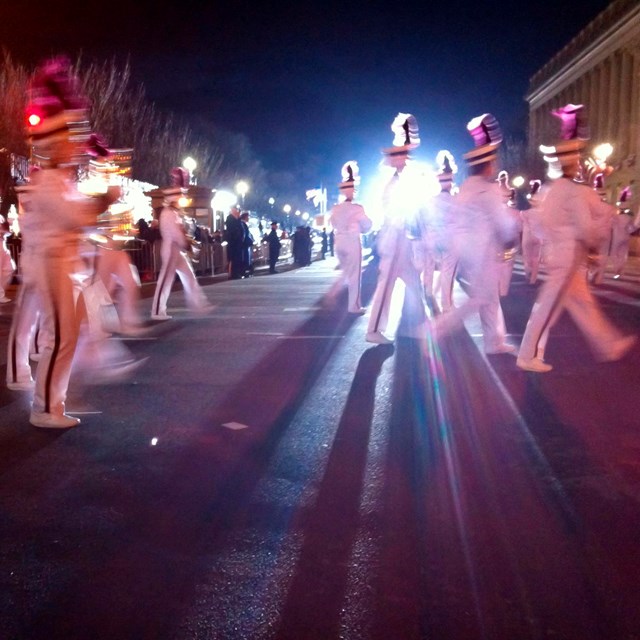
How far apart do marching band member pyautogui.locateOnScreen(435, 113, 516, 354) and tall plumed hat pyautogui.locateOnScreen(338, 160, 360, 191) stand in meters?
4.04

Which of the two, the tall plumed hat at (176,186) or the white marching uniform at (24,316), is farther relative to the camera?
the tall plumed hat at (176,186)

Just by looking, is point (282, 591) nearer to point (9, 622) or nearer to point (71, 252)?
point (9, 622)

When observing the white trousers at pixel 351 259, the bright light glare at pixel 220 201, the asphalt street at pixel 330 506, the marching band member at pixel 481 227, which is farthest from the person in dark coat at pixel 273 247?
the marching band member at pixel 481 227

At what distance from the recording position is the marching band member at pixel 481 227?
703 cm

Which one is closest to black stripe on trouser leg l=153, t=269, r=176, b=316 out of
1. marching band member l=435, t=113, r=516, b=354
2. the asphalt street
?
the asphalt street

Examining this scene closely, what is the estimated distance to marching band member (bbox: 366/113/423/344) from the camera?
8.34 meters

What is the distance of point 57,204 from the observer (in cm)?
511

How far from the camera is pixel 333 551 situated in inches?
139

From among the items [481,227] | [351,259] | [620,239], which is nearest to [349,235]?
A: [351,259]

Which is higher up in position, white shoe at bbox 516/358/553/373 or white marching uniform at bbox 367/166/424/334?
white marching uniform at bbox 367/166/424/334

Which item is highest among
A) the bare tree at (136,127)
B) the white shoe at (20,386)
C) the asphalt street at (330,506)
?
the bare tree at (136,127)

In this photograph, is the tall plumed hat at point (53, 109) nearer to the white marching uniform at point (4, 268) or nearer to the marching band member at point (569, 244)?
the marching band member at point (569, 244)

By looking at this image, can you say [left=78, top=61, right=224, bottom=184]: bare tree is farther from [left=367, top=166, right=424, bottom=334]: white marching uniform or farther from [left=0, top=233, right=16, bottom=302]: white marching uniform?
[left=367, top=166, right=424, bottom=334]: white marching uniform

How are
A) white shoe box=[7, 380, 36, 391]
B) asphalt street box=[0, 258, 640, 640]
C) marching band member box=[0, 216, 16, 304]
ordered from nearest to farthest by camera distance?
asphalt street box=[0, 258, 640, 640] → white shoe box=[7, 380, 36, 391] → marching band member box=[0, 216, 16, 304]
